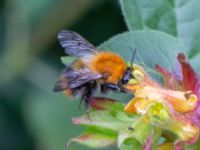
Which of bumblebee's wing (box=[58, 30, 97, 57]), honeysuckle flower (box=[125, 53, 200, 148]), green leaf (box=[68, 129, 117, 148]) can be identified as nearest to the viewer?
honeysuckle flower (box=[125, 53, 200, 148])

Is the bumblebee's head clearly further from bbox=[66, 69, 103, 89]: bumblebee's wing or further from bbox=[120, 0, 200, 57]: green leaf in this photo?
bbox=[120, 0, 200, 57]: green leaf

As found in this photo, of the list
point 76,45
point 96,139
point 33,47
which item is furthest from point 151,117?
point 33,47

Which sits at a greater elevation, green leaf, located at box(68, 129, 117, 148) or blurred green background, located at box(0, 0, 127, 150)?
green leaf, located at box(68, 129, 117, 148)

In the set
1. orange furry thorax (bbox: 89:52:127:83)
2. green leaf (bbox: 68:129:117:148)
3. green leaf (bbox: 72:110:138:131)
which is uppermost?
orange furry thorax (bbox: 89:52:127:83)

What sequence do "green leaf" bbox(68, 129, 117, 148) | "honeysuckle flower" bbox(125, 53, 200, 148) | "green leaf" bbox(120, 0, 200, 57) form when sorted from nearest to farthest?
"honeysuckle flower" bbox(125, 53, 200, 148), "green leaf" bbox(68, 129, 117, 148), "green leaf" bbox(120, 0, 200, 57)

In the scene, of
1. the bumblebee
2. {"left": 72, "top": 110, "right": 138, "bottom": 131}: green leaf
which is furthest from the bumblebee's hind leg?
{"left": 72, "top": 110, "right": 138, "bottom": 131}: green leaf

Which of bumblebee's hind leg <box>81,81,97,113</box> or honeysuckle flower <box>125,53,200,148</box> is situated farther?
bumblebee's hind leg <box>81,81,97,113</box>

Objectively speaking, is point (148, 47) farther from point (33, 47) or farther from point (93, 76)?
point (33, 47)
